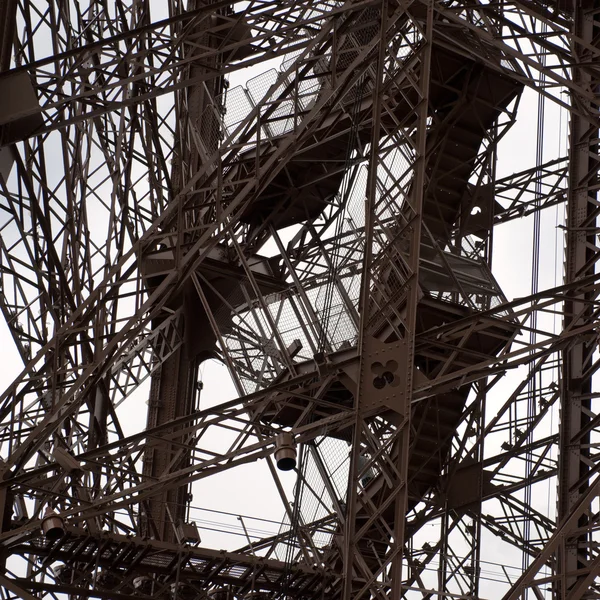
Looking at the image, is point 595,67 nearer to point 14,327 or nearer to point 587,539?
point 587,539

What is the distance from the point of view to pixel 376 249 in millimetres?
27812

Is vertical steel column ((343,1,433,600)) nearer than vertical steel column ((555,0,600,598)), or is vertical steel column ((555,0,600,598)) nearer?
vertical steel column ((343,1,433,600))

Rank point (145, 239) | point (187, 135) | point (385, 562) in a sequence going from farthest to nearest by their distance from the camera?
point (187, 135), point (145, 239), point (385, 562)

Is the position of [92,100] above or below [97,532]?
above

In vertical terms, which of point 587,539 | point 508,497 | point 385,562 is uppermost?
point 508,497

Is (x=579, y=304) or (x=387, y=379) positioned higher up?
(x=579, y=304)

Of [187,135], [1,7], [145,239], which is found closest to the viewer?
[145,239]

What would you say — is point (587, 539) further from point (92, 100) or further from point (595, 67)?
point (92, 100)

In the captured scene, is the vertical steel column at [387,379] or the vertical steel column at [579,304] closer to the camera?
the vertical steel column at [387,379]

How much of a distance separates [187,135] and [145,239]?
7.02 metres

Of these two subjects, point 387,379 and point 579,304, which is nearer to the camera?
point 387,379

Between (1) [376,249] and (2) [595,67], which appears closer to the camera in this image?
(2) [595,67]

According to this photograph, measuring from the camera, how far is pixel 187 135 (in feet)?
99.5

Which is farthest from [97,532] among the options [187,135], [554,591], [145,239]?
[187,135]
